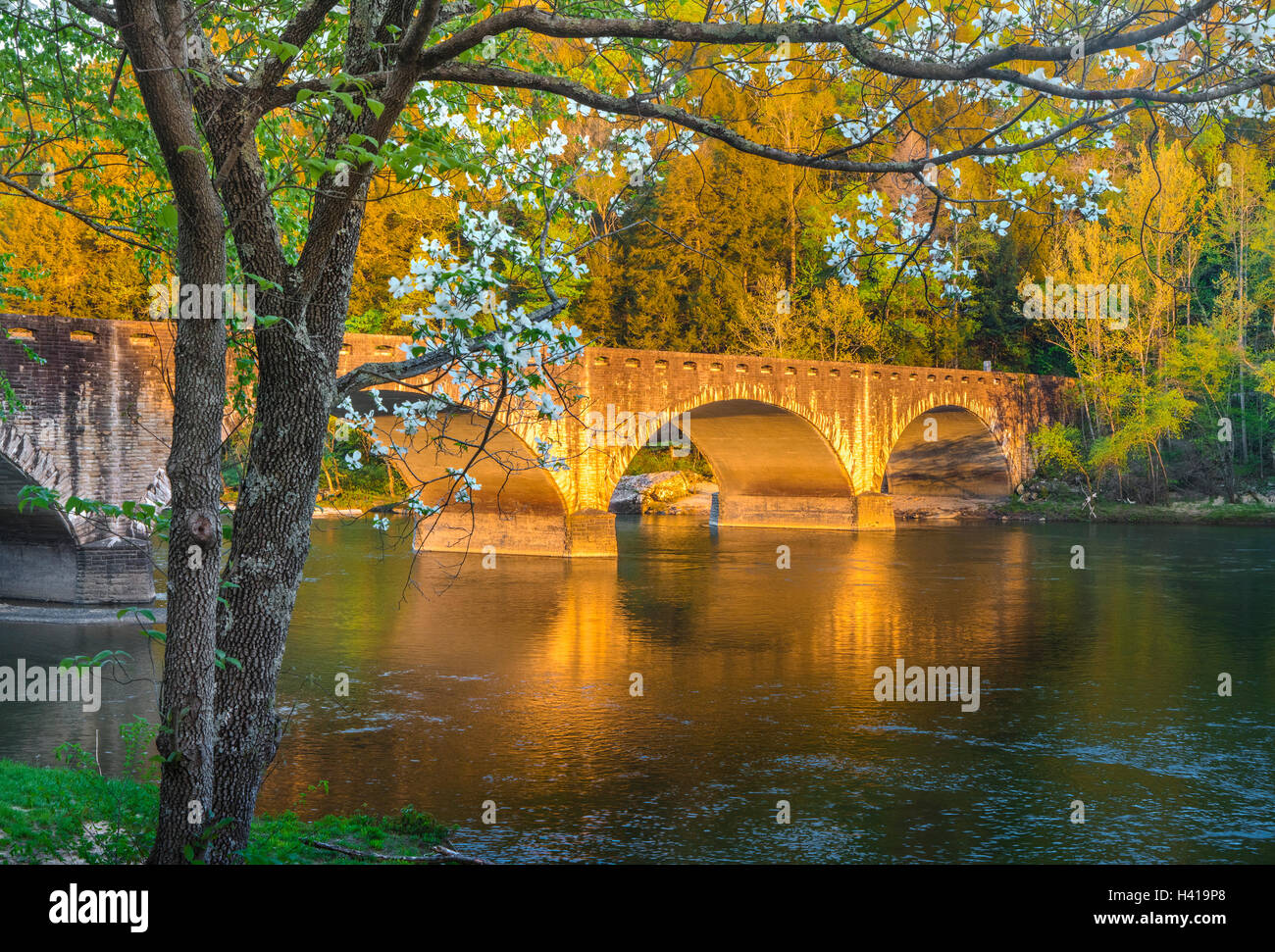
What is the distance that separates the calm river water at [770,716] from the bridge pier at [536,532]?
4.44m

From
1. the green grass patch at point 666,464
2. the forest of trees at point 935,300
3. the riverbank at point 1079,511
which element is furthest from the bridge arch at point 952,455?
the green grass patch at point 666,464

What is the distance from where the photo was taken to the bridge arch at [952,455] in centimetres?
5178

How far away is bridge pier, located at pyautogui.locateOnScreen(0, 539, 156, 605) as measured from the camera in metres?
22.6

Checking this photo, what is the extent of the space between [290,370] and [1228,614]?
864 inches

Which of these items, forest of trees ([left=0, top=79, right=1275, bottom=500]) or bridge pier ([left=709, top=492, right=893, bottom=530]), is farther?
bridge pier ([left=709, top=492, right=893, bottom=530])

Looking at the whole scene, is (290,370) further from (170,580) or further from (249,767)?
(249,767)

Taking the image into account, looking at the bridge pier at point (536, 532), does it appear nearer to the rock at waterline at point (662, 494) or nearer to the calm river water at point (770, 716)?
the calm river water at point (770, 716)

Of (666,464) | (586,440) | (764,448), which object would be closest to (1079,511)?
(764,448)

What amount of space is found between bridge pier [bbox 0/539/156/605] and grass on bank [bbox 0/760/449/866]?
12307 millimetres

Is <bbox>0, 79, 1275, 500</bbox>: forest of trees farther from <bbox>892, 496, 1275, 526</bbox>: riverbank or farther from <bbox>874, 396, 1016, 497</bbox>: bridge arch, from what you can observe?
<bbox>874, 396, 1016, 497</bbox>: bridge arch

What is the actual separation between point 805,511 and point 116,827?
41602 millimetres

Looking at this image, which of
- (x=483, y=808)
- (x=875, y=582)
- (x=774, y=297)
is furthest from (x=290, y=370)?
(x=774, y=297)

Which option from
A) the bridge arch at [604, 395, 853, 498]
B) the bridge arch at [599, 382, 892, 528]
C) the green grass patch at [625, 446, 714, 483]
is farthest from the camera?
the green grass patch at [625, 446, 714, 483]

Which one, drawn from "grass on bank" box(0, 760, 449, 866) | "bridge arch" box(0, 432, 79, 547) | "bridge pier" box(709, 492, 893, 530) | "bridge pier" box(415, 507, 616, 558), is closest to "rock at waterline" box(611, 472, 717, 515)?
"bridge pier" box(709, 492, 893, 530)
